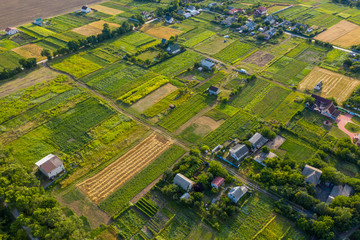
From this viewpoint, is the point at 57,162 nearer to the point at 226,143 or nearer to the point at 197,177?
the point at 197,177

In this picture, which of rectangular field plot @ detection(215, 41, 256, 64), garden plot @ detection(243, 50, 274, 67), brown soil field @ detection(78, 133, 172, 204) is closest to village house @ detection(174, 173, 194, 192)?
brown soil field @ detection(78, 133, 172, 204)

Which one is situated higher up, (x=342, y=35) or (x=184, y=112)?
(x=342, y=35)

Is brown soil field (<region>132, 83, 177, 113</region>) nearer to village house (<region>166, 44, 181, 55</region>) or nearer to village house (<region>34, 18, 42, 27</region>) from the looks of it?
village house (<region>166, 44, 181, 55</region>)

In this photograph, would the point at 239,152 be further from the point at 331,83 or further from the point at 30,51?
the point at 30,51

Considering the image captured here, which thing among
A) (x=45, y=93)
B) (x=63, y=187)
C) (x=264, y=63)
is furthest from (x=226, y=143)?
(x=45, y=93)

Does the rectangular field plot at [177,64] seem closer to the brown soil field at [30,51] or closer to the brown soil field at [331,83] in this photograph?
the brown soil field at [331,83]

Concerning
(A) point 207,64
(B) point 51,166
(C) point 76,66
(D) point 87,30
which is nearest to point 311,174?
(A) point 207,64
